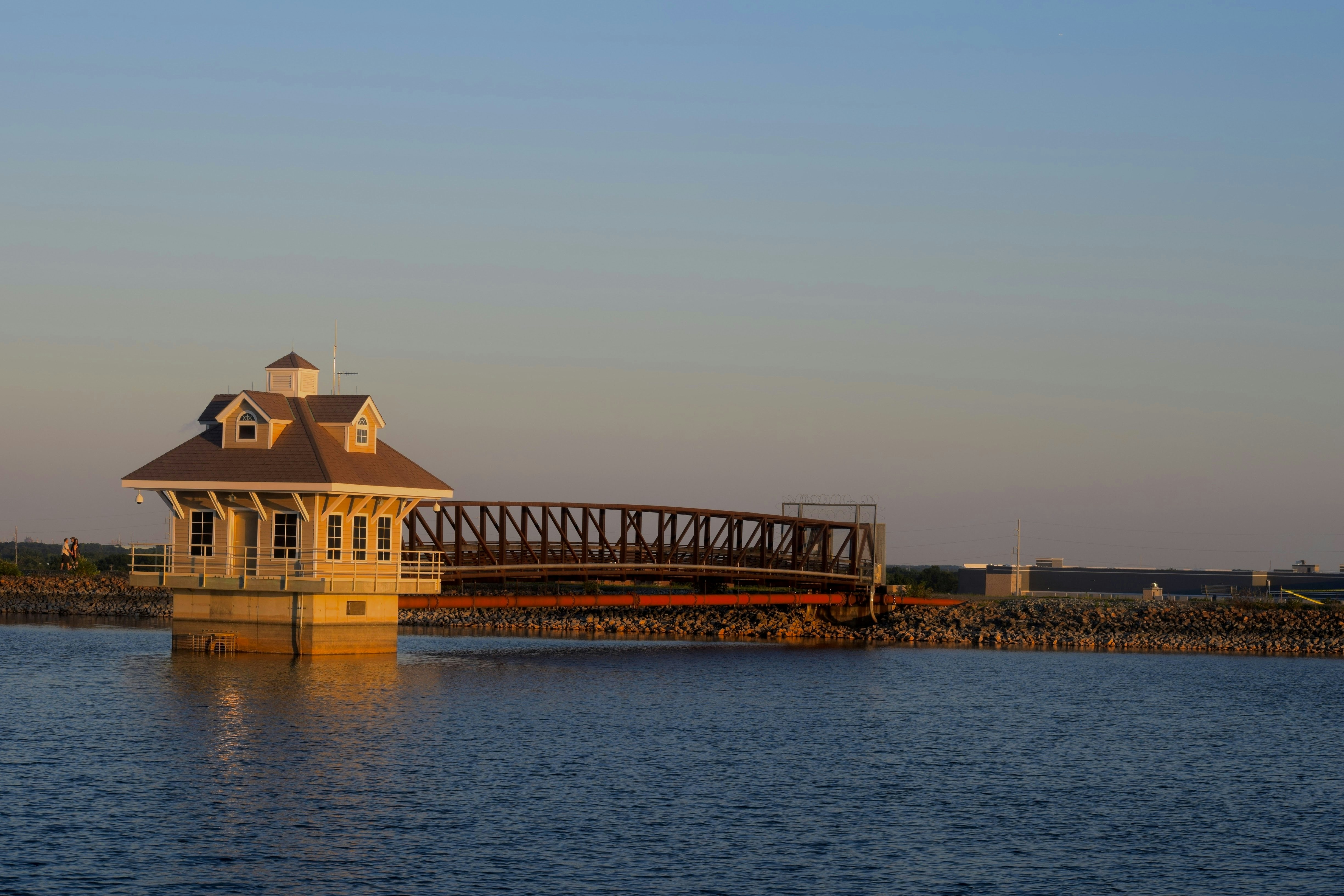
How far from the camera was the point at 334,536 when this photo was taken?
2101 inches

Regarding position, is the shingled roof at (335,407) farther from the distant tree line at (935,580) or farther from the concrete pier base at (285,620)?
the distant tree line at (935,580)

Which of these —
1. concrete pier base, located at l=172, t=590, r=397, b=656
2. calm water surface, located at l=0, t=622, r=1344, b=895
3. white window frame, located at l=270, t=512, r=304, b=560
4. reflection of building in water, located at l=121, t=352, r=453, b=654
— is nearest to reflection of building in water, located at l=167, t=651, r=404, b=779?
calm water surface, located at l=0, t=622, r=1344, b=895

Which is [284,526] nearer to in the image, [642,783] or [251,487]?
[251,487]

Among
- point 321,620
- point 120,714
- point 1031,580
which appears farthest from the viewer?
point 1031,580

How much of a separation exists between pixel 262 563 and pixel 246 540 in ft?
5.77

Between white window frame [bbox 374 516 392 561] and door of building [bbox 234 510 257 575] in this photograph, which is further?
white window frame [bbox 374 516 392 561]

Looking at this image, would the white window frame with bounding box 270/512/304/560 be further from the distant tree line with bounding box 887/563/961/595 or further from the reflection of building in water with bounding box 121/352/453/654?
the distant tree line with bounding box 887/563/961/595

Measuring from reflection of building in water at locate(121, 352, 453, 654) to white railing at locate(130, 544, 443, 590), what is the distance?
55 millimetres

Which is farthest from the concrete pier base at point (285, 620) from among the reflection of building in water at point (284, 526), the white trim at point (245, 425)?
the white trim at point (245, 425)

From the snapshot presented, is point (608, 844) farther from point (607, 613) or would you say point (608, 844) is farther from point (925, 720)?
point (607, 613)

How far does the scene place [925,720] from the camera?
4241 centimetres

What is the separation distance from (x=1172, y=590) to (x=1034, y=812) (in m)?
157

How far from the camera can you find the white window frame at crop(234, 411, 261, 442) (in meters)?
54.2

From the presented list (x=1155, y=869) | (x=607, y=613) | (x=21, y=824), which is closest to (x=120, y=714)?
(x=21, y=824)
